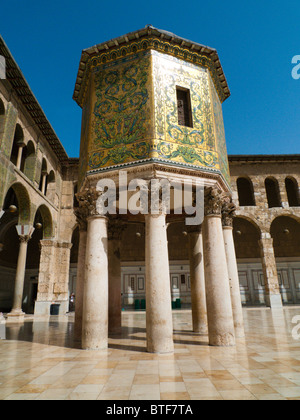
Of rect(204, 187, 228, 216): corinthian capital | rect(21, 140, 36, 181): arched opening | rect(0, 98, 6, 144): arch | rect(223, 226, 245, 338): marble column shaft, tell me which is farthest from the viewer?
rect(21, 140, 36, 181): arched opening

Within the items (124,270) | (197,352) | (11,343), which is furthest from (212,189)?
(124,270)

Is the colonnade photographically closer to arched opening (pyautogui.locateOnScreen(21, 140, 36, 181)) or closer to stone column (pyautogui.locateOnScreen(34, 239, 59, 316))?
arched opening (pyautogui.locateOnScreen(21, 140, 36, 181))

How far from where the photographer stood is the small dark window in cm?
808

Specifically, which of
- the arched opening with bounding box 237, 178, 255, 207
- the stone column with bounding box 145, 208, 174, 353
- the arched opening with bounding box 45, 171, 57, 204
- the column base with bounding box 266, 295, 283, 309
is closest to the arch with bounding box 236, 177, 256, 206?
the arched opening with bounding box 237, 178, 255, 207

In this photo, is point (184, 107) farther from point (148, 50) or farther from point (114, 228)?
point (114, 228)

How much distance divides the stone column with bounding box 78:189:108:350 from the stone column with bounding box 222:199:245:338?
12.5 feet

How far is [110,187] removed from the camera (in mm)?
7434

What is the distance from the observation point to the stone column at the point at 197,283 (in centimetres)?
928

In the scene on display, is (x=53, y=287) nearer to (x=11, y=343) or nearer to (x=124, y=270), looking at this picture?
(x=124, y=270)

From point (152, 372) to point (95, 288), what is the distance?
2.64 meters

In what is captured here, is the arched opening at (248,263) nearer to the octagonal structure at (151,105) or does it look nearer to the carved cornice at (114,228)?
the carved cornice at (114,228)

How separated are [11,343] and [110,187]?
16.5ft

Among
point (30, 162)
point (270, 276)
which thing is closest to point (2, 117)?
point (30, 162)
